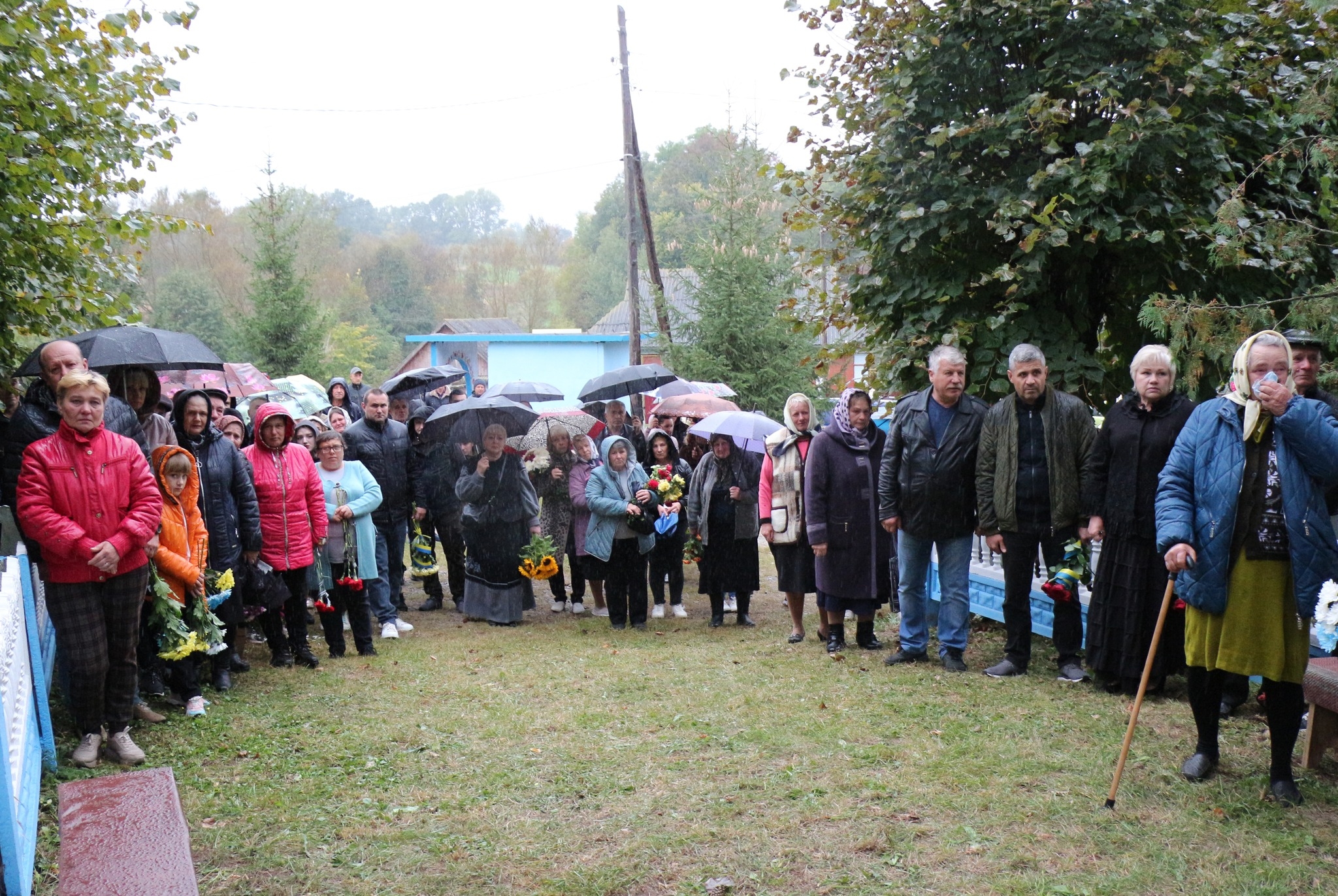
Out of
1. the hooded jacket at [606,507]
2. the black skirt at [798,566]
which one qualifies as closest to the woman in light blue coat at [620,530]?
the hooded jacket at [606,507]

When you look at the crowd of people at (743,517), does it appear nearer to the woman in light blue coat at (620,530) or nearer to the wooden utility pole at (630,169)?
the woman in light blue coat at (620,530)

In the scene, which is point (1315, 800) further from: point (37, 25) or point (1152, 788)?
point (37, 25)

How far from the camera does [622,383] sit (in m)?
12.5

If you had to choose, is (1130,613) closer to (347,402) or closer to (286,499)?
(286,499)

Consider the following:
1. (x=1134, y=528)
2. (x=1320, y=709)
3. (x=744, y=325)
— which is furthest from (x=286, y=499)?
(x=744, y=325)

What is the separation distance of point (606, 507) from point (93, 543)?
4.82m

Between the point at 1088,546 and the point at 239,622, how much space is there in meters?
5.66

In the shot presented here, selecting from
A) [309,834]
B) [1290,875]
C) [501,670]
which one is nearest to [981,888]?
[1290,875]

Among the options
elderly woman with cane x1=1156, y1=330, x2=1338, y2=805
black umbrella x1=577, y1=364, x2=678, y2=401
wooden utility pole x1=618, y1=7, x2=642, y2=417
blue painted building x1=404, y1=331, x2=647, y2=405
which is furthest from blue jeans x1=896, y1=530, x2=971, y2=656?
blue painted building x1=404, y1=331, x2=647, y2=405

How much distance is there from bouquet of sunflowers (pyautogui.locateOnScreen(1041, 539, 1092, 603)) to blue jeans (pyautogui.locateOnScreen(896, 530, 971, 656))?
62 centimetres

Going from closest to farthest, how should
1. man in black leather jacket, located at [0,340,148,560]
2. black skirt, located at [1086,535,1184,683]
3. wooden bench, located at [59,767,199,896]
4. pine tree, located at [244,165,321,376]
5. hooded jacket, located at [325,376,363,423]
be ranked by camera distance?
wooden bench, located at [59,767,199,896], man in black leather jacket, located at [0,340,148,560], black skirt, located at [1086,535,1184,683], hooded jacket, located at [325,376,363,423], pine tree, located at [244,165,321,376]

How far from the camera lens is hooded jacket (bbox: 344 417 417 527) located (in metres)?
9.70

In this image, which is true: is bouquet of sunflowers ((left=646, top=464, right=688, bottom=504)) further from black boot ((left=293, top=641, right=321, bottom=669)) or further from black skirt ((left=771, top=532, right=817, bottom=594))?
black boot ((left=293, top=641, right=321, bottom=669))

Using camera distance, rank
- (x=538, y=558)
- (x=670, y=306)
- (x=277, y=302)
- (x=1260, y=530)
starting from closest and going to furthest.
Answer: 1. (x=1260, y=530)
2. (x=538, y=558)
3. (x=670, y=306)
4. (x=277, y=302)
